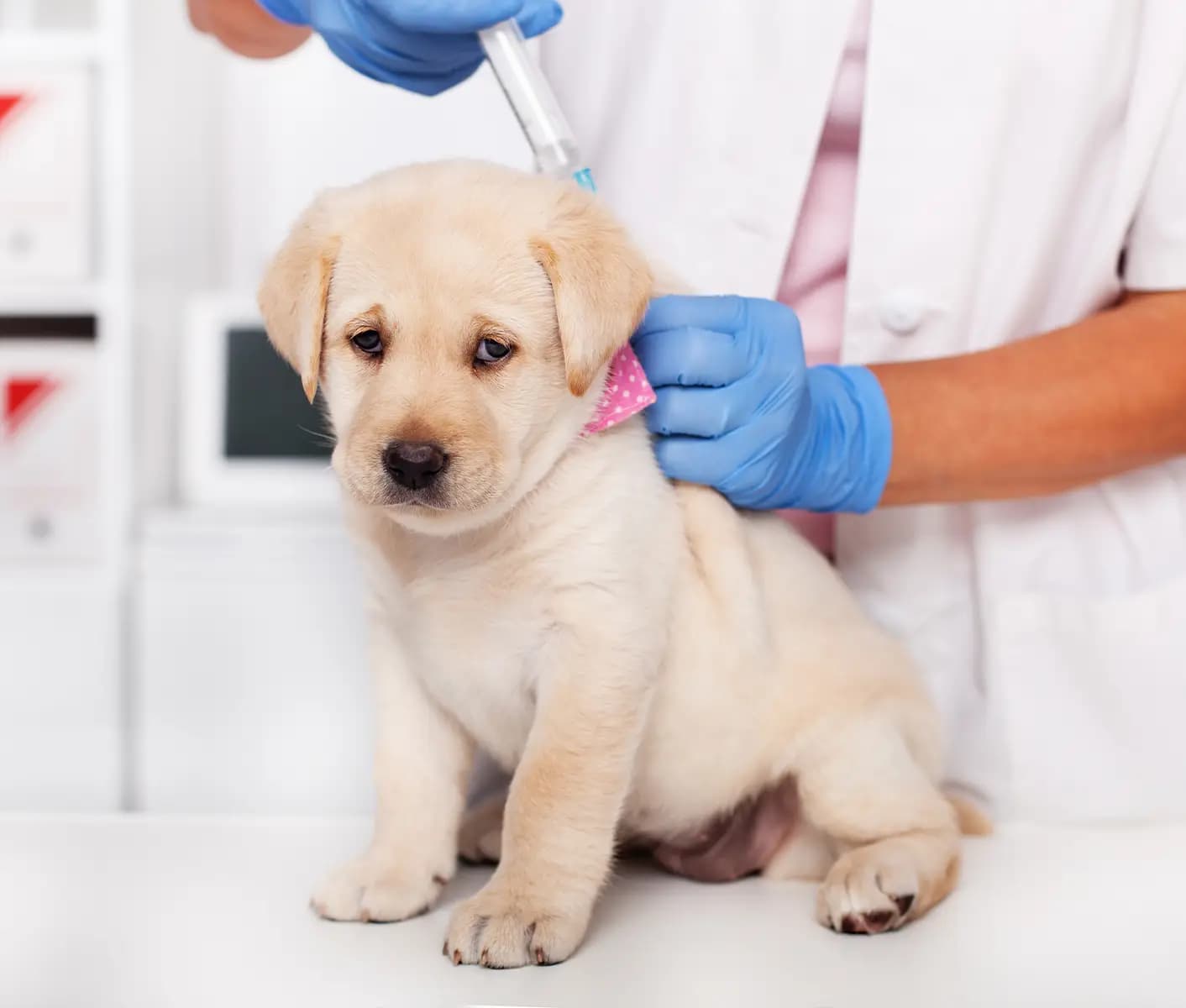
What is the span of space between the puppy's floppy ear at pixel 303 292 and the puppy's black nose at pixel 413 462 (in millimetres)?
171

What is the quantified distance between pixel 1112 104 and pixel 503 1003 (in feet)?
4.33

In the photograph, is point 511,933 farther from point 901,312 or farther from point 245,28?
point 245,28

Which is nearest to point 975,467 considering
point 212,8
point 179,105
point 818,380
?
point 818,380

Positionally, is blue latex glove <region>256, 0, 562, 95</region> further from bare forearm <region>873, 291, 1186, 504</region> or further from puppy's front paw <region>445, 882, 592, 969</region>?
puppy's front paw <region>445, 882, 592, 969</region>

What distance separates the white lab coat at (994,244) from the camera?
5.10ft

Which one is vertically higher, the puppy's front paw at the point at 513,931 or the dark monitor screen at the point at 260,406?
the dark monitor screen at the point at 260,406

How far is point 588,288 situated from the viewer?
1.16 metres

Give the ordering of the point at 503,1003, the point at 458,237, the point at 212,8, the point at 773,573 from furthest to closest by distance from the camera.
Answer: the point at 212,8
the point at 773,573
the point at 458,237
the point at 503,1003

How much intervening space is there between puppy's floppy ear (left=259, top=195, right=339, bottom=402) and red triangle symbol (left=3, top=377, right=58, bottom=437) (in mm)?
1631

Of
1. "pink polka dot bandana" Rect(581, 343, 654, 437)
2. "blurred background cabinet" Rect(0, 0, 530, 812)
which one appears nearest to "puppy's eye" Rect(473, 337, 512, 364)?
"pink polka dot bandana" Rect(581, 343, 654, 437)

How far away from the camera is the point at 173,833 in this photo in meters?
1.48

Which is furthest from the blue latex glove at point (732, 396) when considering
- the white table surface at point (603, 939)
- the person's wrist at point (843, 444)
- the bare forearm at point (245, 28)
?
the bare forearm at point (245, 28)

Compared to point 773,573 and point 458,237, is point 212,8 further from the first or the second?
point 773,573

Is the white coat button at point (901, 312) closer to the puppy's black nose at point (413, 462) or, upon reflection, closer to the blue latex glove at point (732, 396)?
the blue latex glove at point (732, 396)
